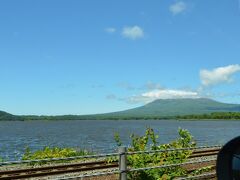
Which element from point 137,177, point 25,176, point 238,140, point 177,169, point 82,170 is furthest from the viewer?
point 82,170

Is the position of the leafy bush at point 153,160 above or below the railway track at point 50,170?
above

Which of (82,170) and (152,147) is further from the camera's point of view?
(82,170)

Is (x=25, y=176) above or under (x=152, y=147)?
under

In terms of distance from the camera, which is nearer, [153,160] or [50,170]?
[153,160]

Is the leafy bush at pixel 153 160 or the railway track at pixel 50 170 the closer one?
the leafy bush at pixel 153 160

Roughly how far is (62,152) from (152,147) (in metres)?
15.1

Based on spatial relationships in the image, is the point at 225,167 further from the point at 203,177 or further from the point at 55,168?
the point at 55,168

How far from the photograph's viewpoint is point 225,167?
4.01 metres

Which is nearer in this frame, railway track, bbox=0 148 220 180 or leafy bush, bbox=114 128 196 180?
leafy bush, bbox=114 128 196 180

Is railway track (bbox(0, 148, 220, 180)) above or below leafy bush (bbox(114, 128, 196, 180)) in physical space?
below

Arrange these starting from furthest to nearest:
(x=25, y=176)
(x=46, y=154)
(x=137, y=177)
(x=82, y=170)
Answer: (x=46, y=154), (x=82, y=170), (x=25, y=176), (x=137, y=177)

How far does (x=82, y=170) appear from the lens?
786 inches

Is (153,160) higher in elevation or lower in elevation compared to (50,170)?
higher

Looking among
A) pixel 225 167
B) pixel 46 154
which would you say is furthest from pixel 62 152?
pixel 225 167
